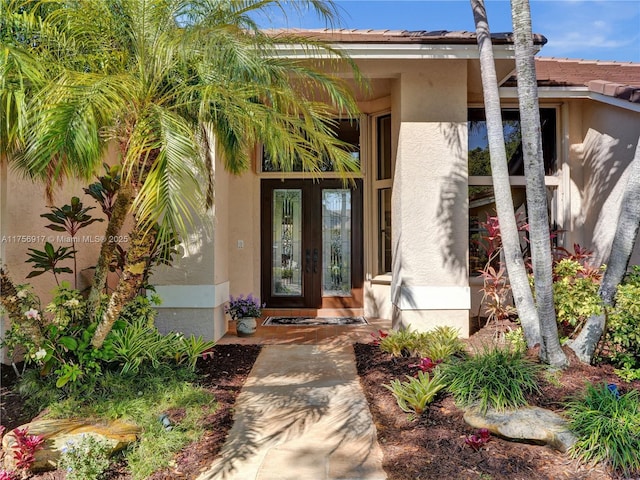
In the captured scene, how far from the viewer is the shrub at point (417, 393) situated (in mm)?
3900

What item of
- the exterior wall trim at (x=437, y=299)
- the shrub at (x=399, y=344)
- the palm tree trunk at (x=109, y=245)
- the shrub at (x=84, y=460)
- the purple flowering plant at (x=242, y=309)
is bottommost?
the shrub at (x=84, y=460)

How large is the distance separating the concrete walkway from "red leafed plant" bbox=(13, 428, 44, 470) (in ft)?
4.37

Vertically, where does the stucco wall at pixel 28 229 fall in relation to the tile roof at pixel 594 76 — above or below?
below

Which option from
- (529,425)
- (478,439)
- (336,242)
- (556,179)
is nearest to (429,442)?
(478,439)

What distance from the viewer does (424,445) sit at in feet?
11.3

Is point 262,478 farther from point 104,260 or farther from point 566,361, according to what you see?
point 566,361

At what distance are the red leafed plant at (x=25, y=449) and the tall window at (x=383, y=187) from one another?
21.1 feet

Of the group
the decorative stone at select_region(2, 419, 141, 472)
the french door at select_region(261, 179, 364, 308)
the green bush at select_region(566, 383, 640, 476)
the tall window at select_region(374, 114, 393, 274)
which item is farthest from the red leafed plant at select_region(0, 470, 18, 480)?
the tall window at select_region(374, 114, 393, 274)

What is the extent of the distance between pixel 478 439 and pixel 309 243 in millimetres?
5957

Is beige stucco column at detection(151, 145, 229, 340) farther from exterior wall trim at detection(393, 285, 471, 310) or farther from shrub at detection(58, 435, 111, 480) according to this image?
shrub at detection(58, 435, 111, 480)

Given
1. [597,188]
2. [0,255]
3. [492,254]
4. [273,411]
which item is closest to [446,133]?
[492,254]

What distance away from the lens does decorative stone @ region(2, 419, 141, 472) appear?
3197 mm

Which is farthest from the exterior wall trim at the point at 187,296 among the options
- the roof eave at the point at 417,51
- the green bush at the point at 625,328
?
the green bush at the point at 625,328

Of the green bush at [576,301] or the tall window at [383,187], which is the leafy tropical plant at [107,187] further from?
the green bush at [576,301]
